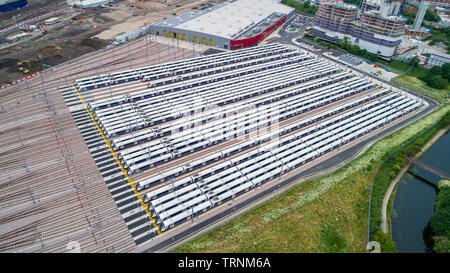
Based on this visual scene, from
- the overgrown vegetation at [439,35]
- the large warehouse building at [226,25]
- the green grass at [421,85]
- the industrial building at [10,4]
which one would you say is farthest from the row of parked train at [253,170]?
the industrial building at [10,4]

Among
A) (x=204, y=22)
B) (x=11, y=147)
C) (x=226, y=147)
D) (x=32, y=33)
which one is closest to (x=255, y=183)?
(x=226, y=147)

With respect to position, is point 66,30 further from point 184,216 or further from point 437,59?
point 437,59

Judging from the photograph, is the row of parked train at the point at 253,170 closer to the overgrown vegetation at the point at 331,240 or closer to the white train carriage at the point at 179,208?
the white train carriage at the point at 179,208

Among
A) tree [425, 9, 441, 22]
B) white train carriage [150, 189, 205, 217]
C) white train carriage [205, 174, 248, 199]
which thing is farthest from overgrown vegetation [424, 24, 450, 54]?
white train carriage [150, 189, 205, 217]

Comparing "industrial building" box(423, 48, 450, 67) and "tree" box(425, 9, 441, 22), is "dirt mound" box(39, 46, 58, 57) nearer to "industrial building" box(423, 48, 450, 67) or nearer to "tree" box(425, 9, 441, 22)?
"industrial building" box(423, 48, 450, 67)

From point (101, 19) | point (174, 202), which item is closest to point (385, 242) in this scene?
point (174, 202)

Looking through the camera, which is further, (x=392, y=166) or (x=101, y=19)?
(x=101, y=19)
